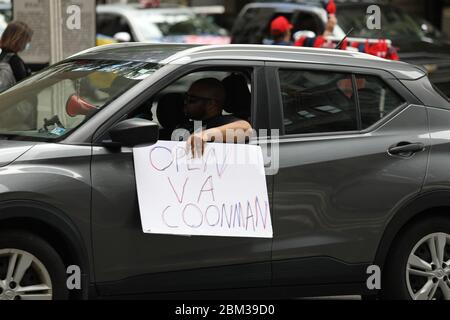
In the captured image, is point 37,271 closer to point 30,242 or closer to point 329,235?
point 30,242

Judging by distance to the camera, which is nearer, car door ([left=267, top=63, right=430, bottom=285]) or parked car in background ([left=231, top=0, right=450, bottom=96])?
car door ([left=267, top=63, right=430, bottom=285])

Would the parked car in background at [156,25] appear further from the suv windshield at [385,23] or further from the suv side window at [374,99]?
the suv side window at [374,99]

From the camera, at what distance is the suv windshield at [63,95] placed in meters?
5.91

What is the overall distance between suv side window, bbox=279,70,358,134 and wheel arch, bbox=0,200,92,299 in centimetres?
137

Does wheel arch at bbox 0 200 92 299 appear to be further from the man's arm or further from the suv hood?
the man's arm

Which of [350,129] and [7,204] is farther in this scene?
[350,129]

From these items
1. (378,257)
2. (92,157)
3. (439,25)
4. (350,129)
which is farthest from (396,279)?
(439,25)

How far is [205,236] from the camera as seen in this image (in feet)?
19.3

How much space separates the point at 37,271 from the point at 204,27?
45.8ft

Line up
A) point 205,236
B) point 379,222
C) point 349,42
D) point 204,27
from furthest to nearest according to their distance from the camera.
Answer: point 204,27 → point 349,42 → point 379,222 → point 205,236

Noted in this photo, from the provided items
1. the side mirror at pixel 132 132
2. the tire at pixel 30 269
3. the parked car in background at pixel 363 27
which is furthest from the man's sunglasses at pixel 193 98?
the parked car in background at pixel 363 27

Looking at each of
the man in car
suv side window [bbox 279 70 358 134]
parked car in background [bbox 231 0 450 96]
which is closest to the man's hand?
the man in car

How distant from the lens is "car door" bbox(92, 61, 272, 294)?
5.66 metres

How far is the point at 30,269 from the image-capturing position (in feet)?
18.4
